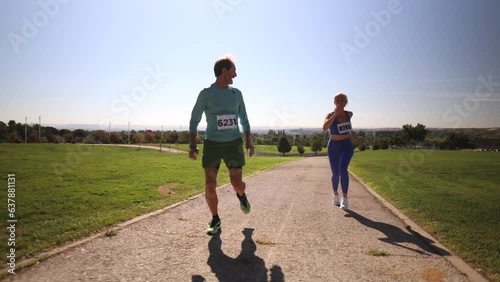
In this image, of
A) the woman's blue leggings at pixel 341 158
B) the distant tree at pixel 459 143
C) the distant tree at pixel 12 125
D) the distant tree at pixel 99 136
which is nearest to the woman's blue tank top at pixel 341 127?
the woman's blue leggings at pixel 341 158

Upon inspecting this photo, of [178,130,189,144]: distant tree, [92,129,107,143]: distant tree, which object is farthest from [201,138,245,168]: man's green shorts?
[178,130,189,144]: distant tree

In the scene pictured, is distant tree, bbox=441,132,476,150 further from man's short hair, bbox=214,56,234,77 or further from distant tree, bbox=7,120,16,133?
distant tree, bbox=7,120,16,133

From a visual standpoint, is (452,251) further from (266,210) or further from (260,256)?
(266,210)

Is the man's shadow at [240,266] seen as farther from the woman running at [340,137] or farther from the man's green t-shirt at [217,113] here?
the woman running at [340,137]

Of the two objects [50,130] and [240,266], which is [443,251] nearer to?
[240,266]

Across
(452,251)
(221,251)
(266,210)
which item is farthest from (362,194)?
(221,251)

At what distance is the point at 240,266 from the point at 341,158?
408cm

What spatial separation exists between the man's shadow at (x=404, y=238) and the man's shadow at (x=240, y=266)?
1.96 metres

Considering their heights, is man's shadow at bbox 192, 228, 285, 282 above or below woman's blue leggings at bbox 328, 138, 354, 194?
below

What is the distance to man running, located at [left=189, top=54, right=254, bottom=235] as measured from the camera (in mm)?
4078

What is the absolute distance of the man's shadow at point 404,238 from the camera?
133 inches
